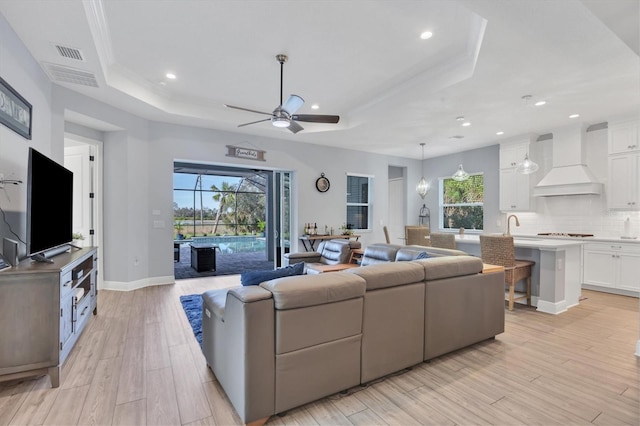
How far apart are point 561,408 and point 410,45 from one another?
11.4ft

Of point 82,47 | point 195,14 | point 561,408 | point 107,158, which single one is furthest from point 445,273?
point 107,158

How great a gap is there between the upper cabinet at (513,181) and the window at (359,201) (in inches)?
121

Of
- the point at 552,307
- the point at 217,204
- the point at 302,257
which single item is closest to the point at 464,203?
the point at 552,307

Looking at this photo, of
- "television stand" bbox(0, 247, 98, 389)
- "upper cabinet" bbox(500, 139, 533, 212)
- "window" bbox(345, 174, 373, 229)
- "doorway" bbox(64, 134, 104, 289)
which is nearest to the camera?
"television stand" bbox(0, 247, 98, 389)

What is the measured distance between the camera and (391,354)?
240 centimetres

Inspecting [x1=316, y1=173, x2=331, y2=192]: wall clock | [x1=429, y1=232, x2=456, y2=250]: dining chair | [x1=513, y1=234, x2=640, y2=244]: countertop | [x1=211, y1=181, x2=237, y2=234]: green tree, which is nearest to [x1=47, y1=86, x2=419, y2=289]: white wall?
[x1=316, y1=173, x2=331, y2=192]: wall clock

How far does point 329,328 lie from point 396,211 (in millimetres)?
7622

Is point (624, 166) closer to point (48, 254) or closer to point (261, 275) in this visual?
point (261, 275)

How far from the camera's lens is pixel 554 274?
4.11m

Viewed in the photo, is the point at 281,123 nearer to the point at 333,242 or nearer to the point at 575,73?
the point at 333,242

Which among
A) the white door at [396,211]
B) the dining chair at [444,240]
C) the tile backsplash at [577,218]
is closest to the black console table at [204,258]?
the dining chair at [444,240]

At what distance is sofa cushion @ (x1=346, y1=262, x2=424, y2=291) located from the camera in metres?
2.31

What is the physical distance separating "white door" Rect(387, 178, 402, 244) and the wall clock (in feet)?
9.01

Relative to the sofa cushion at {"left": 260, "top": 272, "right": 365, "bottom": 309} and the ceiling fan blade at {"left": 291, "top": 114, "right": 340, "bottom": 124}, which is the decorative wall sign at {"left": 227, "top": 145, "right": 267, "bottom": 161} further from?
the sofa cushion at {"left": 260, "top": 272, "right": 365, "bottom": 309}
